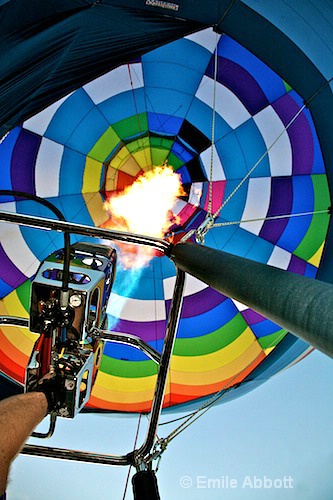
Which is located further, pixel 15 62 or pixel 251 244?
pixel 251 244

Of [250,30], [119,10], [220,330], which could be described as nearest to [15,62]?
[119,10]

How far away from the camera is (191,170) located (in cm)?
491

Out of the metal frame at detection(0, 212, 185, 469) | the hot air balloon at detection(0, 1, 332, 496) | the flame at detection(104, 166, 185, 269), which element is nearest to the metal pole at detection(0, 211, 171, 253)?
the metal frame at detection(0, 212, 185, 469)

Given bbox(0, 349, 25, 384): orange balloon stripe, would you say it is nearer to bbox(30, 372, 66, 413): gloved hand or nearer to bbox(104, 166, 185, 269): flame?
bbox(104, 166, 185, 269): flame

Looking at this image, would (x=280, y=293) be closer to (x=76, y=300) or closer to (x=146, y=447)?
(x=146, y=447)

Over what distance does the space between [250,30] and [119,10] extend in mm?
964

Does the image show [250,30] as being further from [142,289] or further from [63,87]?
[142,289]

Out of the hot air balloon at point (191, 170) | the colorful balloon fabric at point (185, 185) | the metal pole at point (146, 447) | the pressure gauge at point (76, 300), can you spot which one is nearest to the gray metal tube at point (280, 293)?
the metal pole at point (146, 447)

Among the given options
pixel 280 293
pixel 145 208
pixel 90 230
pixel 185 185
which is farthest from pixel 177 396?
pixel 280 293

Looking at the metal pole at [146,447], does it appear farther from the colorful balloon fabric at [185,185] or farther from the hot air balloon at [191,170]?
the colorful balloon fabric at [185,185]

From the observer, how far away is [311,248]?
4.53 meters

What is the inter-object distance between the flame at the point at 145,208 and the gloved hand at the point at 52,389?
3.11m

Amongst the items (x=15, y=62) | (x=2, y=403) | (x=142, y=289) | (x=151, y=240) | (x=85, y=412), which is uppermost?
(x=142, y=289)

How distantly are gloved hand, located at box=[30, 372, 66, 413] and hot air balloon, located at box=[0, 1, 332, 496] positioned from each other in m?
1.88
